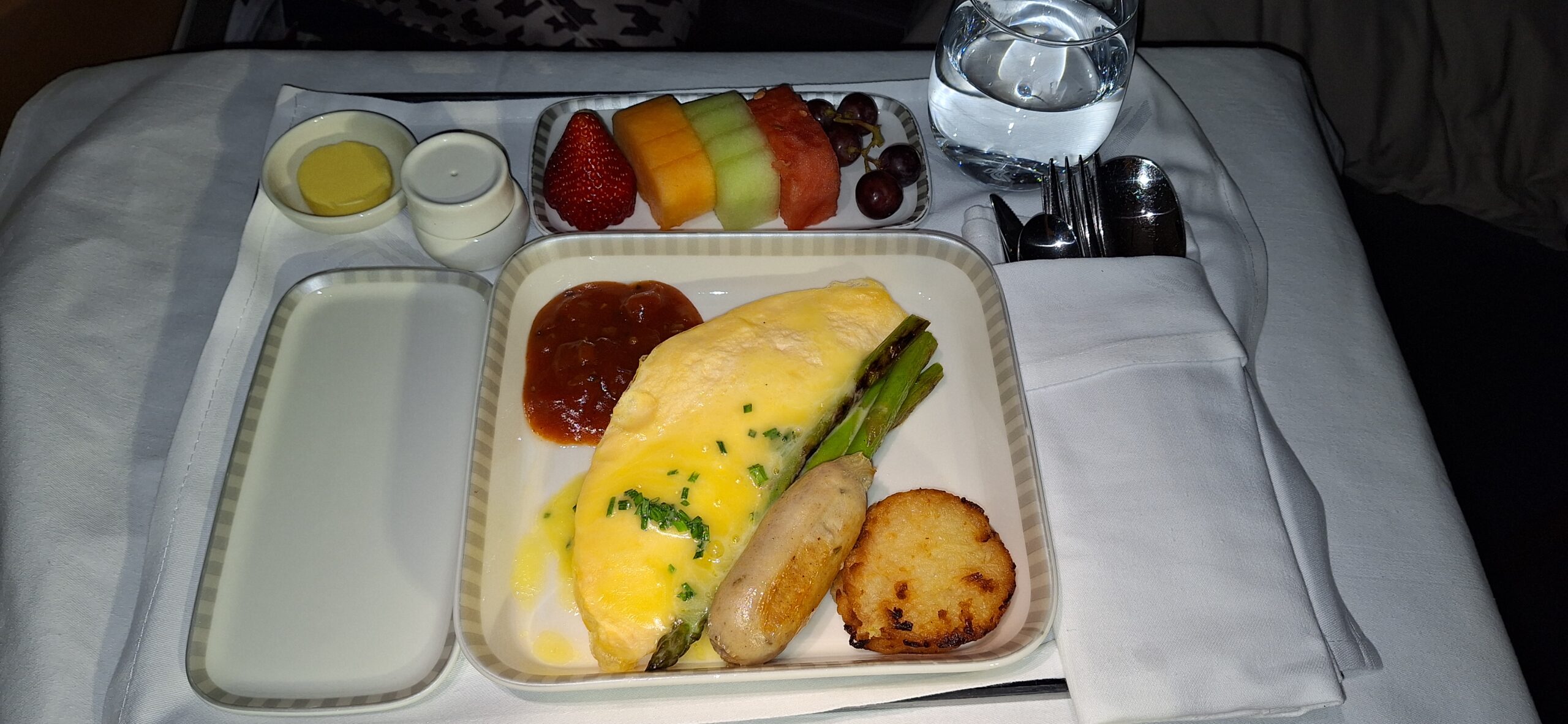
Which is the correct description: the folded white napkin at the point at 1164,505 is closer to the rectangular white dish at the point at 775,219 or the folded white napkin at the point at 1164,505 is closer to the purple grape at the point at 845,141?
the rectangular white dish at the point at 775,219

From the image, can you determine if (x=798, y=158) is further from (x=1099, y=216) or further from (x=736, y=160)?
(x=1099, y=216)

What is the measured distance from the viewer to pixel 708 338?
7.53 ft

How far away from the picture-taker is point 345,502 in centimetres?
217

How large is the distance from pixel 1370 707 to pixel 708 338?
73.2 inches

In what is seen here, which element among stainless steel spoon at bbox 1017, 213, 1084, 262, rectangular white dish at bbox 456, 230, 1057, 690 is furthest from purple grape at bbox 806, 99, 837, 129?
stainless steel spoon at bbox 1017, 213, 1084, 262

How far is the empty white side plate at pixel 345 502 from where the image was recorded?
6.43ft

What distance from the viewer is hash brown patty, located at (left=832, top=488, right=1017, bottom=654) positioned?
6.41 ft

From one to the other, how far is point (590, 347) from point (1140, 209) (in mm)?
1665

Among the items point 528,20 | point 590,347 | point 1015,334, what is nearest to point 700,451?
point 590,347

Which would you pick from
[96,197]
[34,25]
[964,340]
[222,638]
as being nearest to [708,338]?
[964,340]

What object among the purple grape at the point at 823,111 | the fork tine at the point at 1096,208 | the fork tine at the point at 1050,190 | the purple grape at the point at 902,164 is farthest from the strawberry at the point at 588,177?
the fork tine at the point at 1096,208

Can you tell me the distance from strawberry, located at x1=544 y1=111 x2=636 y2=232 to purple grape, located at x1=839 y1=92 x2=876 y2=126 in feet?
2.35

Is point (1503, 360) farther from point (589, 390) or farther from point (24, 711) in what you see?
point (24, 711)

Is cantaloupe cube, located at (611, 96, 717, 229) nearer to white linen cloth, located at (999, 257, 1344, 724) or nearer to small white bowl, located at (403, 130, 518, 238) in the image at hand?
small white bowl, located at (403, 130, 518, 238)
